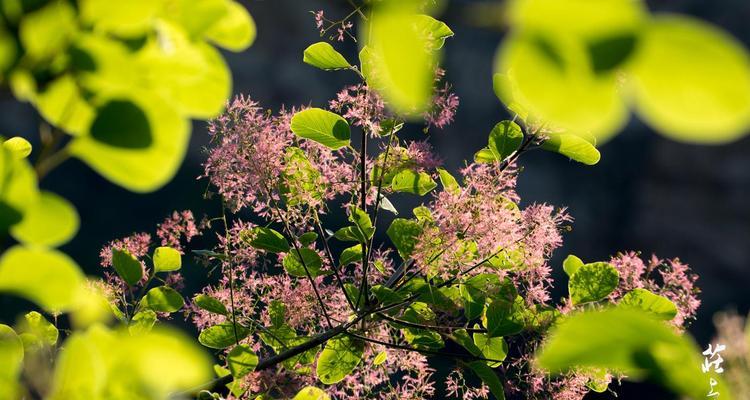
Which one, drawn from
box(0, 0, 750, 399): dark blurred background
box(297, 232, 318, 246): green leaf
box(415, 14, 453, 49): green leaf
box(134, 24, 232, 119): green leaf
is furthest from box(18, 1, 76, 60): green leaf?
box(0, 0, 750, 399): dark blurred background

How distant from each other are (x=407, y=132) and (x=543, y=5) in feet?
17.8

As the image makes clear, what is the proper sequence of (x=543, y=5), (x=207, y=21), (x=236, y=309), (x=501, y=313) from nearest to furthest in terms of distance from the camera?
(x=543, y=5) < (x=207, y=21) < (x=501, y=313) < (x=236, y=309)

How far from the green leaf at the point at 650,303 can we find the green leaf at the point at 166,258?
533 millimetres

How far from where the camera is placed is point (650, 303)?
0.78m

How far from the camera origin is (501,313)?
77 centimetres

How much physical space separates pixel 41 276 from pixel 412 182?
0.65m

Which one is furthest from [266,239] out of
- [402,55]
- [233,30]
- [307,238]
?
[402,55]

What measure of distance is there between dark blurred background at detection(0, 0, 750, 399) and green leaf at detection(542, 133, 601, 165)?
4.73 metres

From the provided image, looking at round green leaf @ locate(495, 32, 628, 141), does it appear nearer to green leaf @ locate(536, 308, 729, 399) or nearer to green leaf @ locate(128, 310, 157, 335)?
green leaf @ locate(536, 308, 729, 399)

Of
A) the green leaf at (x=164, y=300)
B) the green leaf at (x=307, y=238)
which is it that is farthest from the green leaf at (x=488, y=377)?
the green leaf at (x=164, y=300)

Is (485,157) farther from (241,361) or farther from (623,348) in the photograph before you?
(623,348)

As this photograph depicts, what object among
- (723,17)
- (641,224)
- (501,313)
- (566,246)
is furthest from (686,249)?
(501,313)

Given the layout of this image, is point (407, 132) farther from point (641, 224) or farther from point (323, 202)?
point (323, 202)

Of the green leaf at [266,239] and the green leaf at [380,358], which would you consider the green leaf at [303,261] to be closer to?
the green leaf at [266,239]
